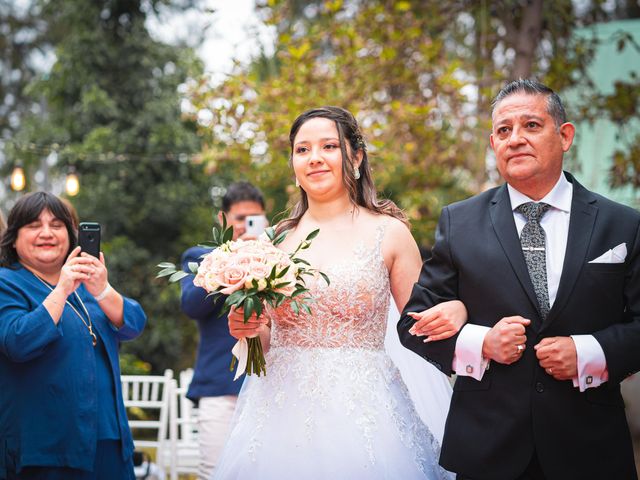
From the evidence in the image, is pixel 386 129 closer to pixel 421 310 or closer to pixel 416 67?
pixel 416 67

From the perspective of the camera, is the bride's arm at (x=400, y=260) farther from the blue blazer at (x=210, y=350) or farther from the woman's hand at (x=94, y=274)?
the blue blazer at (x=210, y=350)

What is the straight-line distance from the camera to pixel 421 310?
2838mm

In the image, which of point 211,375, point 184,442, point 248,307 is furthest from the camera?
point 184,442

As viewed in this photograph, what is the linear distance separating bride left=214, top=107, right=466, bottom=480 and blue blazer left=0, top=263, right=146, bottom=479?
0.71 metres

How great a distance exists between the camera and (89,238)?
363 centimetres

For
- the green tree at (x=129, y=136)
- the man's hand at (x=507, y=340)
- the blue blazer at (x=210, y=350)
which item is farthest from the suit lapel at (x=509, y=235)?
the green tree at (x=129, y=136)

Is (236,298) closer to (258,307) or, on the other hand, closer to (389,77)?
(258,307)

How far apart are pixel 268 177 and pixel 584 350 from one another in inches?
267

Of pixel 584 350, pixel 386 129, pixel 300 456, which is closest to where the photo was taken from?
pixel 584 350

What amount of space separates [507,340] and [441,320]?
242 millimetres

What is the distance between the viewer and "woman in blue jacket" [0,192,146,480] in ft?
11.3

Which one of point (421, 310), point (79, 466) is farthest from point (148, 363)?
point (421, 310)

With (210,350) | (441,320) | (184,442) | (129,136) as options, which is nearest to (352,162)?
(441,320)

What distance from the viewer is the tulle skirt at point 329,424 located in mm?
3039
